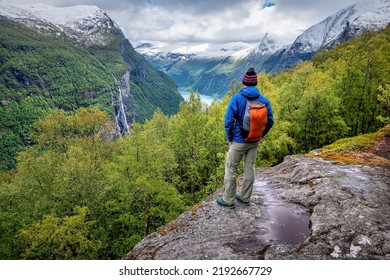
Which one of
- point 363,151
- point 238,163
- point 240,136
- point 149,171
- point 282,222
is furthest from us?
point 149,171

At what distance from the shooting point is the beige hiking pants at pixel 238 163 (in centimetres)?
823

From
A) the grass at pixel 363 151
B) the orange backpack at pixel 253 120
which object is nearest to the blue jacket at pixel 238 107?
the orange backpack at pixel 253 120

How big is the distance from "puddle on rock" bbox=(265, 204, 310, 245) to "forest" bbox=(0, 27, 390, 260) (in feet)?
43.9

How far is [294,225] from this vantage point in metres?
8.02

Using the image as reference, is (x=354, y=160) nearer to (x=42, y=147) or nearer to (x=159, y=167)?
(x=159, y=167)

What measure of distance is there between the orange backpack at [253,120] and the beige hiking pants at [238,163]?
428mm

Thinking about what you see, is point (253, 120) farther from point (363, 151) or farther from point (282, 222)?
point (363, 151)

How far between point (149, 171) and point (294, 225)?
1745cm

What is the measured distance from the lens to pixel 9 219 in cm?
2536

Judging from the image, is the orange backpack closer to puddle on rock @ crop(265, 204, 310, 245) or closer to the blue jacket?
the blue jacket

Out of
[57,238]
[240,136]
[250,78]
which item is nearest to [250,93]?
[250,78]

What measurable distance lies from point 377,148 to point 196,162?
16767 mm

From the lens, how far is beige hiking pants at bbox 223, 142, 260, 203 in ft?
27.0
